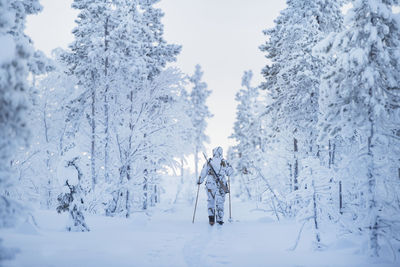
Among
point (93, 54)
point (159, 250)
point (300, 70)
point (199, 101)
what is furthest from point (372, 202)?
point (199, 101)

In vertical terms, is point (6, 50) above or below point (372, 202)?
above

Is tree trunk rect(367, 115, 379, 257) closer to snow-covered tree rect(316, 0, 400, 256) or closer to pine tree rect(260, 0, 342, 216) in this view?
snow-covered tree rect(316, 0, 400, 256)

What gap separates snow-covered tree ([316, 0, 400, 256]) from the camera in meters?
5.02

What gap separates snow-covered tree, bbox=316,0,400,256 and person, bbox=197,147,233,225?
5.64m

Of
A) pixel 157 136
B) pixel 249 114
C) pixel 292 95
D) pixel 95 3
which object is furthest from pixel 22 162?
pixel 249 114

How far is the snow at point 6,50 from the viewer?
10.8ft

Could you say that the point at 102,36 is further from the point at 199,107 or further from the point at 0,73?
the point at 199,107

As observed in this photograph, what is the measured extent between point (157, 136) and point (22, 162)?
5734 mm

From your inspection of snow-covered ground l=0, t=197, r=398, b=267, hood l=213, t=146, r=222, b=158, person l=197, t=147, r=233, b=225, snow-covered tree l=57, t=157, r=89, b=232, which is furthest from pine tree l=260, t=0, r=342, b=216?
snow-covered tree l=57, t=157, r=89, b=232

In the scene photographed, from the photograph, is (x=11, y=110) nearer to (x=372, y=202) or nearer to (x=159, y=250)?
(x=159, y=250)

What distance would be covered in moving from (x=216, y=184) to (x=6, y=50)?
873 cm

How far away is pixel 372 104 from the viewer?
5059 mm

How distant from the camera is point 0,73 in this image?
324cm

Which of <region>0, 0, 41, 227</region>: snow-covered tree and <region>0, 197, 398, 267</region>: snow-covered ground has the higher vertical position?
<region>0, 0, 41, 227</region>: snow-covered tree
